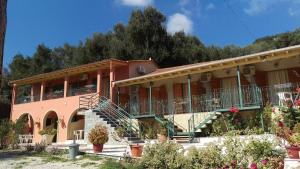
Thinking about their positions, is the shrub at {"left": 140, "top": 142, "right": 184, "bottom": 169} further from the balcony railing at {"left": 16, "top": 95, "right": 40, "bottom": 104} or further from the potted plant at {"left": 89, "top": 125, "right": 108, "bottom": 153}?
the balcony railing at {"left": 16, "top": 95, "right": 40, "bottom": 104}

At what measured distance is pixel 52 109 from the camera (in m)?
24.2

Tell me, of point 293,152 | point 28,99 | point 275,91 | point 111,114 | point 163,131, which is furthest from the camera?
point 28,99

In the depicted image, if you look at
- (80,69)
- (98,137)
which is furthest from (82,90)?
(98,137)

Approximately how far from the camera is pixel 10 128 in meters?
19.6

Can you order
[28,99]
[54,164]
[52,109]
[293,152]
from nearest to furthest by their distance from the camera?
1. [293,152]
2. [54,164]
3. [52,109]
4. [28,99]

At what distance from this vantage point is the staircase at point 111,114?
680 inches

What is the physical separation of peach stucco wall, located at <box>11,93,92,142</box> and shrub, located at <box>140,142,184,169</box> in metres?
14.3

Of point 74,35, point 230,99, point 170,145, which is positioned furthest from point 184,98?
point 74,35

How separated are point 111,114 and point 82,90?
502cm

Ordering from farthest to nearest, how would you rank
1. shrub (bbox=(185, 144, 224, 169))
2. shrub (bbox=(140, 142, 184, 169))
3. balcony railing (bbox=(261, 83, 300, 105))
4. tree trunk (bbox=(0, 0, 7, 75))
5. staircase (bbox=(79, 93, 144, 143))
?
staircase (bbox=(79, 93, 144, 143)) → balcony railing (bbox=(261, 83, 300, 105)) → shrub (bbox=(140, 142, 184, 169)) → shrub (bbox=(185, 144, 224, 169)) → tree trunk (bbox=(0, 0, 7, 75))

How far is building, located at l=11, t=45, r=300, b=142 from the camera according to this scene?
15641 mm

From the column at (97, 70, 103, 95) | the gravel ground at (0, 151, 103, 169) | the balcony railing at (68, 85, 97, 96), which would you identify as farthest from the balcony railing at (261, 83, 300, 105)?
the balcony railing at (68, 85, 97, 96)

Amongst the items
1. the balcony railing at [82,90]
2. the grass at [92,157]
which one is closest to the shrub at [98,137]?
the grass at [92,157]

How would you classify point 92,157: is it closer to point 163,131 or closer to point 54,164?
point 54,164
